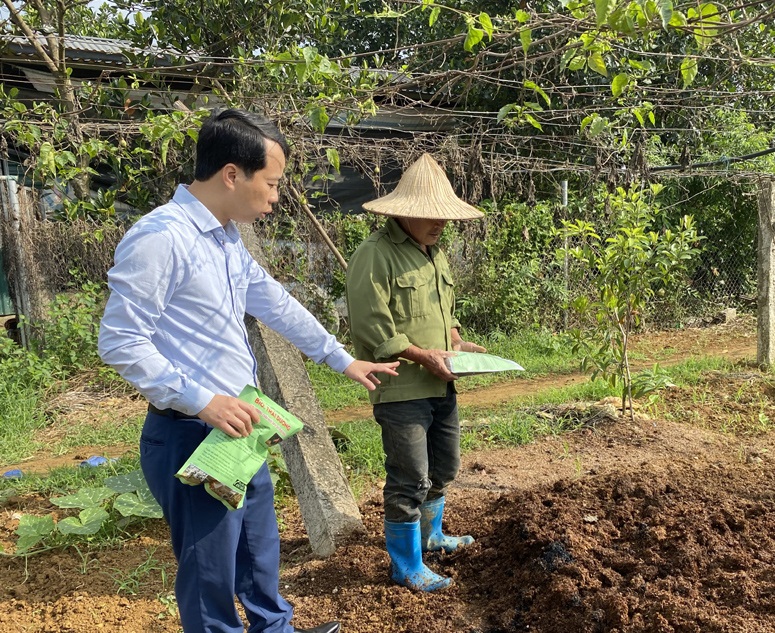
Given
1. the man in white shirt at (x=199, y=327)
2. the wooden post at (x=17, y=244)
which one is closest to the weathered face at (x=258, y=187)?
the man in white shirt at (x=199, y=327)

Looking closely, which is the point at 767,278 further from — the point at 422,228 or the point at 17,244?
the point at 17,244

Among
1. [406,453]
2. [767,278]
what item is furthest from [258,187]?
[767,278]

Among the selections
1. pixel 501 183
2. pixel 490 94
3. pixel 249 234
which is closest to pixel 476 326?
pixel 501 183

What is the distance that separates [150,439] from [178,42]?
Answer: 23.0ft

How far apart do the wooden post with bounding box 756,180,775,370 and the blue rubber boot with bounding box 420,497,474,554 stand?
4956 millimetres

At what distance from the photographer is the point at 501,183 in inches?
350

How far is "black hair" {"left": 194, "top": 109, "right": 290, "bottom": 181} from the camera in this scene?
78.9 inches

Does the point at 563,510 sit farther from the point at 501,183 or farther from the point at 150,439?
the point at 501,183

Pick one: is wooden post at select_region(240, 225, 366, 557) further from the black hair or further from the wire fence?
the wire fence

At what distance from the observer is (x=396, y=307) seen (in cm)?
278

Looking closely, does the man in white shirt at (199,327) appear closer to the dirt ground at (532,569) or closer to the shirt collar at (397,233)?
the shirt collar at (397,233)

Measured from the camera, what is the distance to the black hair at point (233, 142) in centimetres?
200

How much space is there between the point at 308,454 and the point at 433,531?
28.4 inches

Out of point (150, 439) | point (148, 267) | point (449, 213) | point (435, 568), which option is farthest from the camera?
point (435, 568)
